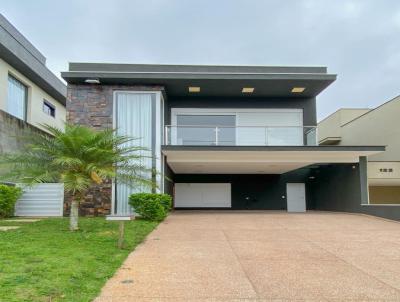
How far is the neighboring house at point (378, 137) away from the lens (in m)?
19.4

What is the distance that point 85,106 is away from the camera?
16625mm

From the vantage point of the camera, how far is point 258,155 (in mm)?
17641

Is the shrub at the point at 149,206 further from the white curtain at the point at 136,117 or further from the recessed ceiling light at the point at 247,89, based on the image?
the recessed ceiling light at the point at 247,89

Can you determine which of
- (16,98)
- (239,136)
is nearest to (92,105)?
(16,98)

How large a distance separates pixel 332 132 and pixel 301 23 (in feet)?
47.3

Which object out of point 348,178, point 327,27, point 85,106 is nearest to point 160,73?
point 85,106

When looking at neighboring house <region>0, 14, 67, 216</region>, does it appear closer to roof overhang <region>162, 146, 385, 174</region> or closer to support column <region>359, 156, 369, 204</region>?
roof overhang <region>162, 146, 385, 174</region>

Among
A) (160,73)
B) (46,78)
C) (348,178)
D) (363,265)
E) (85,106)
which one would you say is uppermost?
(46,78)

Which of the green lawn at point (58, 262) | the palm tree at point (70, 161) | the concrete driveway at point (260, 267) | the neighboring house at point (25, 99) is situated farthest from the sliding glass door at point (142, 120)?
the green lawn at point (58, 262)

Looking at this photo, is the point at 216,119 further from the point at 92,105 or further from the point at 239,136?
the point at 92,105

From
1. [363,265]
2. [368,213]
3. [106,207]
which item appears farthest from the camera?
[368,213]

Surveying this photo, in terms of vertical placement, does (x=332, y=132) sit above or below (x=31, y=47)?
below

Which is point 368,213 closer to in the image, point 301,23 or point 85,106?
point 301,23

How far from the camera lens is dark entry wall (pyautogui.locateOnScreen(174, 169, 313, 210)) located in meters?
23.0
